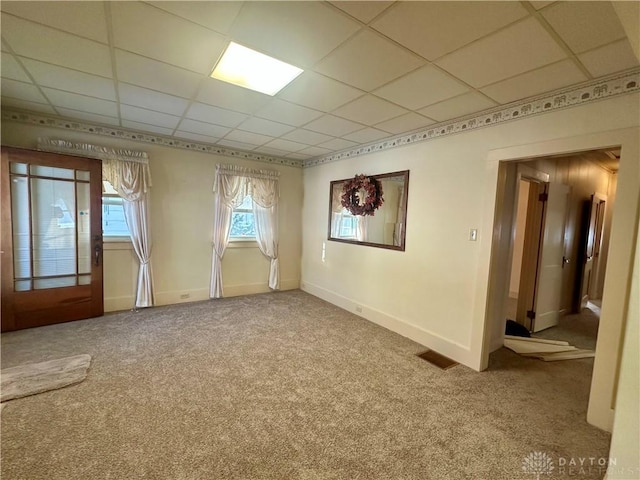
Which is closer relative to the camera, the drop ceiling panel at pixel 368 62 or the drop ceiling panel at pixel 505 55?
the drop ceiling panel at pixel 505 55

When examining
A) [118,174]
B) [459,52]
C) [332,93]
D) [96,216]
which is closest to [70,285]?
[96,216]

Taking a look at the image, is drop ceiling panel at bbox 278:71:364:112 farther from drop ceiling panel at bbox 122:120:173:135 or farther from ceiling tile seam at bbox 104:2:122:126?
drop ceiling panel at bbox 122:120:173:135

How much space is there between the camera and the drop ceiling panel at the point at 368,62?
5.89 feet

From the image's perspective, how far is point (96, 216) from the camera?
12.2ft

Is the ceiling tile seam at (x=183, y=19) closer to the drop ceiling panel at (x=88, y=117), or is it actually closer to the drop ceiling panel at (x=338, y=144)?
the drop ceiling panel at (x=338, y=144)

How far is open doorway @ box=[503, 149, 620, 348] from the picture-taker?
3789mm

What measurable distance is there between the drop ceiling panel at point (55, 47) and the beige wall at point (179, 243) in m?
1.90

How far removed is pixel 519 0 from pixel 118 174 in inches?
178

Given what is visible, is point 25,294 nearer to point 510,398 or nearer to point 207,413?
point 207,413

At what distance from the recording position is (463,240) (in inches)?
117

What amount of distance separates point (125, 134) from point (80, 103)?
935 millimetres

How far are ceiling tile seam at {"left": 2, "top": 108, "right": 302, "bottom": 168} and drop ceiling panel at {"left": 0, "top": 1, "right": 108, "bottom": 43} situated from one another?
235 centimetres

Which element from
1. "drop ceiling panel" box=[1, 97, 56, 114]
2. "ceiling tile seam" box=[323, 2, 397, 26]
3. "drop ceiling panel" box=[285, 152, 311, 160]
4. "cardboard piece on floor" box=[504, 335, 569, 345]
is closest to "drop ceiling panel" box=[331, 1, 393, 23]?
"ceiling tile seam" box=[323, 2, 397, 26]

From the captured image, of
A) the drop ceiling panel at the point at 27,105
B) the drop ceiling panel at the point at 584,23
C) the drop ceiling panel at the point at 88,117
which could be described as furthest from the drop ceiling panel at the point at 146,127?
the drop ceiling panel at the point at 584,23
